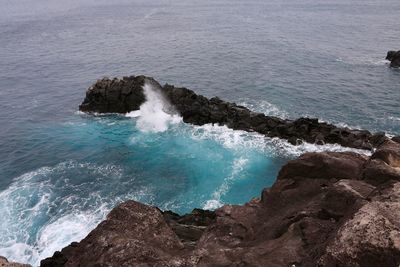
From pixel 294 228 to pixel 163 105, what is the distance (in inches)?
2037

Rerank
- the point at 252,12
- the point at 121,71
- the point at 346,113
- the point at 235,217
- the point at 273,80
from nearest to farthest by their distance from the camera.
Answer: the point at 235,217
the point at 346,113
the point at 273,80
the point at 121,71
the point at 252,12

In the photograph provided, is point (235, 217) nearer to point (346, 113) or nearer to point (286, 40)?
point (346, 113)

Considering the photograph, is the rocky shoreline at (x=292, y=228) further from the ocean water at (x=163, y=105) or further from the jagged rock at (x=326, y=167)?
the ocean water at (x=163, y=105)

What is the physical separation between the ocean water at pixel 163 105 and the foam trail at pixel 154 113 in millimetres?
254

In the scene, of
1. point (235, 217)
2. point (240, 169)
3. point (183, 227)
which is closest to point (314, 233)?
point (235, 217)

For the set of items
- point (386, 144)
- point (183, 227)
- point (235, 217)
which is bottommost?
point (183, 227)

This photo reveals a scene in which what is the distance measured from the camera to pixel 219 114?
6247 centimetres

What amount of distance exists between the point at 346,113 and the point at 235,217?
4803 cm

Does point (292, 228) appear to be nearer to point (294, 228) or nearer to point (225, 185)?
point (294, 228)

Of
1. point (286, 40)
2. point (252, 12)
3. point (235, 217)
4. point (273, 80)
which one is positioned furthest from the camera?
point (252, 12)

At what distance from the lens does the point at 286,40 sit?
11112 centimetres

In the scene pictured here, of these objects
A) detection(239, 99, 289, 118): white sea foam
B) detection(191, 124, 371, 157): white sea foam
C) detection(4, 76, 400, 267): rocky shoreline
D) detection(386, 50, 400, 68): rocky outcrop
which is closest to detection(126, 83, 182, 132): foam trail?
detection(191, 124, 371, 157): white sea foam

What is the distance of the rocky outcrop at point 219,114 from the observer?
54.0m

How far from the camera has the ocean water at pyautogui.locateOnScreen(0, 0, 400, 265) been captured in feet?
146
